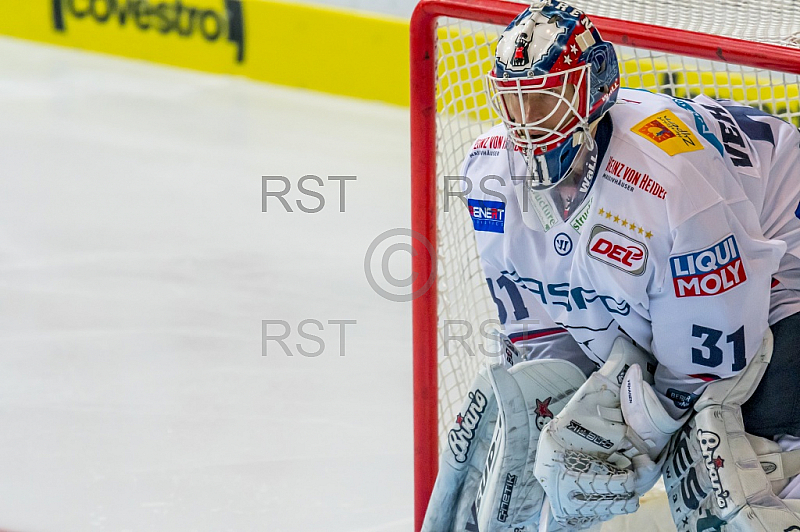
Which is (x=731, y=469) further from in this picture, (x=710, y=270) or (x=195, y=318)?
(x=195, y=318)

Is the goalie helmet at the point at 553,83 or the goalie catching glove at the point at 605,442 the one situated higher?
the goalie helmet at the point at 553,83

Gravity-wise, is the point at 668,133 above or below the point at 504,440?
above

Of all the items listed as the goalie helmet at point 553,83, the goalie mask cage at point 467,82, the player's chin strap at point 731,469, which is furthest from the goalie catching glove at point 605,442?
the goalie mask cage at point 467,82

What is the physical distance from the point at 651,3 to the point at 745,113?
0.34 meters

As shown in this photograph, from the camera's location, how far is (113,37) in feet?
18.9

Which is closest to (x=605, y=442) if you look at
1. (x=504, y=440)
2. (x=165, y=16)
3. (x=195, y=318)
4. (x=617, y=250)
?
(x=504, y=440)

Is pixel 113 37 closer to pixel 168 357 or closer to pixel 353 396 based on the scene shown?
pixel 168 357

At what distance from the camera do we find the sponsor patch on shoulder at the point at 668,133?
147cm

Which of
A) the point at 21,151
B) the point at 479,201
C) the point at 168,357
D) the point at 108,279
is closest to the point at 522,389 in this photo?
the point at 479,201

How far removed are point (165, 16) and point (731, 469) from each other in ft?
15.6

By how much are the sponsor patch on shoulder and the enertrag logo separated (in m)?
4.09

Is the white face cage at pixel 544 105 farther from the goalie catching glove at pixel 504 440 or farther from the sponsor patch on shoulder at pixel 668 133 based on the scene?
the goalie catching glove at pixel 504 440

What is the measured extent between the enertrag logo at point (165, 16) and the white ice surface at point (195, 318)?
47cm

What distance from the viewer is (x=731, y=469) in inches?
58.8
